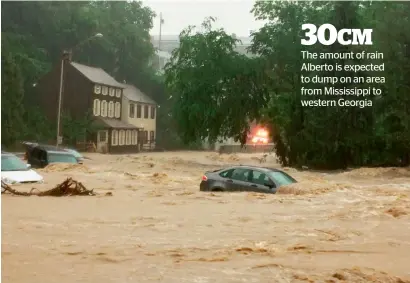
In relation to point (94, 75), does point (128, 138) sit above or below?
below

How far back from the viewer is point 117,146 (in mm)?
59812

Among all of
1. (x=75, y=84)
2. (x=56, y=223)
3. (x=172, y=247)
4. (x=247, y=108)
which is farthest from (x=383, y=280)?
(x=75, y=84)

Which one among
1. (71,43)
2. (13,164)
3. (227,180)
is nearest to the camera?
(227,180)

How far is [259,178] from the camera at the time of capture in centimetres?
1836

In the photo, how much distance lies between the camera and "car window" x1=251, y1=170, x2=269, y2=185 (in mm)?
18234

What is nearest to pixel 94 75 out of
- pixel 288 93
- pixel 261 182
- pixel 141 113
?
pixel 141 113

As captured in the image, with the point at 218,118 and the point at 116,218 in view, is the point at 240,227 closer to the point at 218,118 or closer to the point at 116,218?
the point at 116,218

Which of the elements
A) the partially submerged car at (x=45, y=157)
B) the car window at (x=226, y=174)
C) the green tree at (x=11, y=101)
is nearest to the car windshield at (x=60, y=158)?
the partially submerged car at (x=45, y=157)

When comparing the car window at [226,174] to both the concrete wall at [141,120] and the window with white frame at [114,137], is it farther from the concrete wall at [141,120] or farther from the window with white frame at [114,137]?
the concrete wall at [141,120]

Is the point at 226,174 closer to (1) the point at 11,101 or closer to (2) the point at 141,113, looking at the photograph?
(1) the point at 11,101

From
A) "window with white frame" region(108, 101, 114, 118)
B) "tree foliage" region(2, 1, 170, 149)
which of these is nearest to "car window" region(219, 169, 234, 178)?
"tree foliage" region(2, 1, 170, 149)

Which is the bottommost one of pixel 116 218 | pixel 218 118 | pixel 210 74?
pixel 116 218

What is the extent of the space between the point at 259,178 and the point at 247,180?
13.5 inches

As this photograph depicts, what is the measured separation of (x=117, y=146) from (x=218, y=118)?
20083 mm
